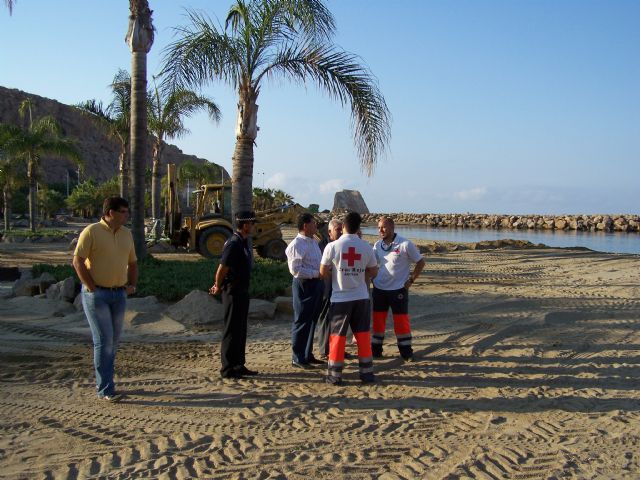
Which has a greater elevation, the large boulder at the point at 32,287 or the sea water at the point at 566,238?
the sea water at the point at 566,238

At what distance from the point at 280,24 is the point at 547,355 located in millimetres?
8015

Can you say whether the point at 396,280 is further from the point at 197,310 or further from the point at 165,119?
the point at 165,119

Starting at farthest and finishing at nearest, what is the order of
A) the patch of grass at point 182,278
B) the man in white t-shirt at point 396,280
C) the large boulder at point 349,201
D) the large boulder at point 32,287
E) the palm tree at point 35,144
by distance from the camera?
the large boulder at point 349,201 → the palm tree at point 35,144 → the large boulder at point 32,287 → the patch of grass at point 182,278 → the man in white t-shirt at point 396,280

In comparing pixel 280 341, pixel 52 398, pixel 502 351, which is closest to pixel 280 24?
pixel 280 341

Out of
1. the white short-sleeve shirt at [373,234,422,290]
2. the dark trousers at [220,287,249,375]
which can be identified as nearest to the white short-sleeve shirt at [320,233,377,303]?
the white short-sleeve shirt at [373,234,422,290]

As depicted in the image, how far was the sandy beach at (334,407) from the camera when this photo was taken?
155 inches

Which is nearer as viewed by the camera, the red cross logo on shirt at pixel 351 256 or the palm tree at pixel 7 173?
the red cross logo on shirt at pixel 351 256

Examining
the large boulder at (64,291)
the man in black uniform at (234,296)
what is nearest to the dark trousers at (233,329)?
the man in black uniform at (234,296)

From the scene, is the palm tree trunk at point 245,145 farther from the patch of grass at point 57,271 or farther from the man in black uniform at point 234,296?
the man in black uniform at point 234,296

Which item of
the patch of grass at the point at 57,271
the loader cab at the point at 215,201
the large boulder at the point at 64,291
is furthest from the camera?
the loader cab at the point at 215,201

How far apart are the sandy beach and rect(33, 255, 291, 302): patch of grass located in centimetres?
136

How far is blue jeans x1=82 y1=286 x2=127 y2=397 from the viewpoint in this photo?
5027 mm

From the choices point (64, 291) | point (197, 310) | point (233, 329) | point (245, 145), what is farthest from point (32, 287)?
point (233, 329)

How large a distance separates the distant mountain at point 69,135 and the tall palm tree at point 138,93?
8793cm
